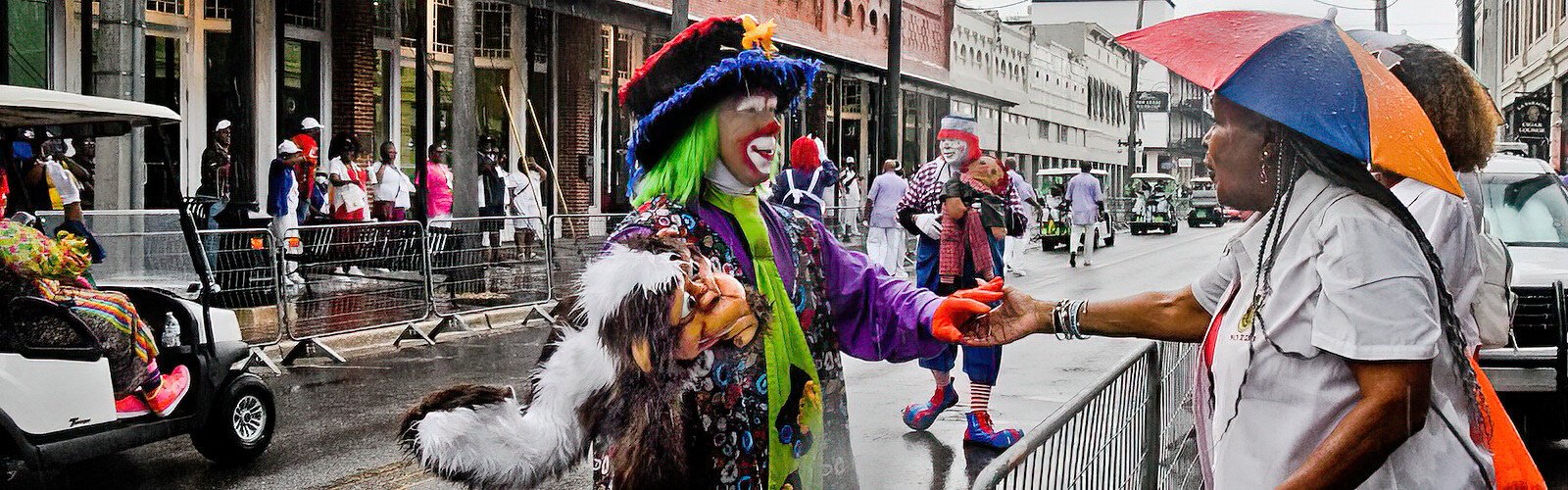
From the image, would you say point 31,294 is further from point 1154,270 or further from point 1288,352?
point 1154,270

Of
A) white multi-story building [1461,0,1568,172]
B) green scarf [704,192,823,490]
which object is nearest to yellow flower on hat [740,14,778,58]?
green scarf [704,192,823,490]

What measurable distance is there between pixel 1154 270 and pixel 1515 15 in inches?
1366

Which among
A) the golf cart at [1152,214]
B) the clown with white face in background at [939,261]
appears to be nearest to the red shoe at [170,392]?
the clown with white face in background at [939,261]

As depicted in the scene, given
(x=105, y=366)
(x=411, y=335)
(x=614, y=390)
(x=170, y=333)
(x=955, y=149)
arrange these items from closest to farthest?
1. (x=614, y=390)
2. (x=105, y=366)
3. (x=170, y=333)
4. (x=955, y=149)
5. (x=411, y=335)

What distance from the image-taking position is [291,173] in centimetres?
1416

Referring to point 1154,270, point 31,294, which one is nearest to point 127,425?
point 31,294

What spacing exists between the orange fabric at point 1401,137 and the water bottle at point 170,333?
5896 millimetres

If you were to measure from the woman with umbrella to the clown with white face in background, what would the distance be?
4365mm

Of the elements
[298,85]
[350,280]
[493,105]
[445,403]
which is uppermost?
[493,105]

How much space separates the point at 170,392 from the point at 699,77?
14.5ft

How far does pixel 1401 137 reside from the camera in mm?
2389

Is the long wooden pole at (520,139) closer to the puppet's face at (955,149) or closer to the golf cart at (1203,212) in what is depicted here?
the puppet's face at (955,149)

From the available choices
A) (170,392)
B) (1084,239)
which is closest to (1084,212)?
(1084,239)

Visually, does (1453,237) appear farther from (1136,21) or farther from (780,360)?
(1136,21)
